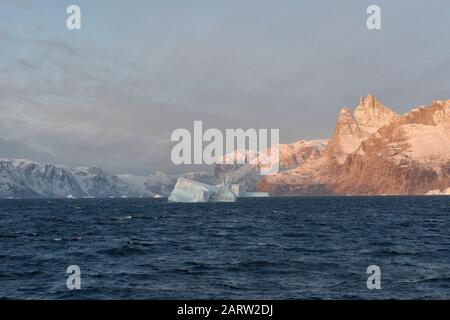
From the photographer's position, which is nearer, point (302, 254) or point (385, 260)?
point (385, 260)

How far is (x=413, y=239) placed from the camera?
192 feet

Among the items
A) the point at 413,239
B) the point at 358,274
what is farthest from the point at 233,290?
the point at 413,239

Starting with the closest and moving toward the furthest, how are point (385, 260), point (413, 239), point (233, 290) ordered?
point (233, 290), point (385, 260), point (413, 239)

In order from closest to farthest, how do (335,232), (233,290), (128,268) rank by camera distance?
1. (233,290)
2. (128,268)
3. (335,232)

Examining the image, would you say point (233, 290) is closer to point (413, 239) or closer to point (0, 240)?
point (413, 239)
